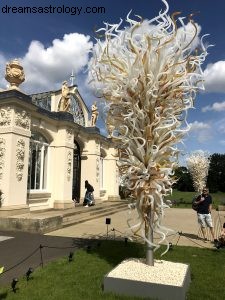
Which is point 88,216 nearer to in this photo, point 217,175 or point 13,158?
point 13,158

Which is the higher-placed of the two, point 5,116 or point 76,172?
point 5,116

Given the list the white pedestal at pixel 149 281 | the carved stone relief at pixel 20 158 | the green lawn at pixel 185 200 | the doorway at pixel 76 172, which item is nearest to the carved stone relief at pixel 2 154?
the carved stone relief at pixel 20 158

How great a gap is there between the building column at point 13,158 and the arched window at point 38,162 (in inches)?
67.2

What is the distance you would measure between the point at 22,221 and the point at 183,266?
20.9 feet

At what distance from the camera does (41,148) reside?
1561 centimetres

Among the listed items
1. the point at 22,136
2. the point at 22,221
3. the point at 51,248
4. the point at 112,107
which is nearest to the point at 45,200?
the point at 22,136

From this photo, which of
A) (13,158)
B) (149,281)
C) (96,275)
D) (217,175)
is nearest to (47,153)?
(13,158)

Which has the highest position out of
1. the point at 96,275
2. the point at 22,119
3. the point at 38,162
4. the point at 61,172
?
the point at 22,119

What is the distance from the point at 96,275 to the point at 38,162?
9887 millimetres

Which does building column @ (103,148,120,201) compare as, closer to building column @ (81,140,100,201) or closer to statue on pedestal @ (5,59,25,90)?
building column @ (81,140,100,201)

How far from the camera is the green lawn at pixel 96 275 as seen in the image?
518 centimetres

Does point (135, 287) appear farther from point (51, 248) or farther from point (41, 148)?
point (41, 148)

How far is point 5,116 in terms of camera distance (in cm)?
1252

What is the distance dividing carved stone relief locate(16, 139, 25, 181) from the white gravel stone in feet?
25.0
